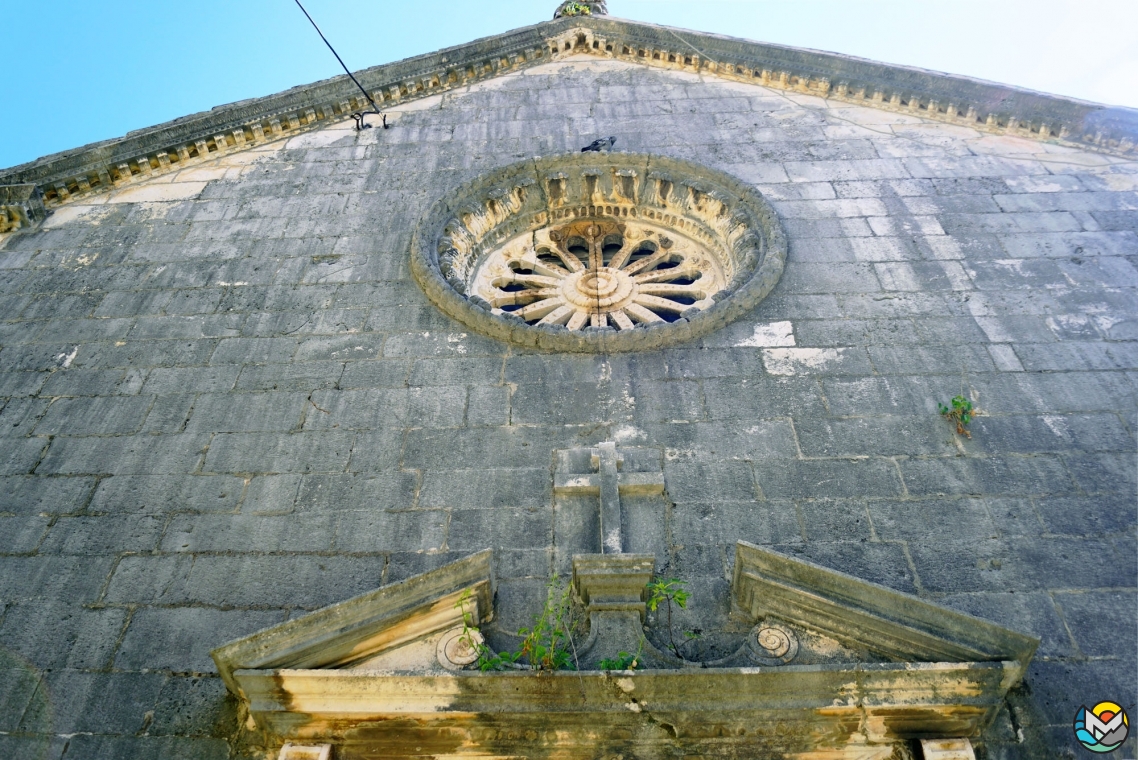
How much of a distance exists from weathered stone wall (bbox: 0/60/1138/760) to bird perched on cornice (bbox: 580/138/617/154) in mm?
436

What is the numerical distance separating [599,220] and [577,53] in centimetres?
271

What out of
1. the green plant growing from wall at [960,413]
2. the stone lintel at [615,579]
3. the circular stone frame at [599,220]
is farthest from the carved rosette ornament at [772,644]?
the circular stone frame at [599,220]

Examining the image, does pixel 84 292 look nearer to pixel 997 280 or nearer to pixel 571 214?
pixel 571 214

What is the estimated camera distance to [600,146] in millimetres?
8164

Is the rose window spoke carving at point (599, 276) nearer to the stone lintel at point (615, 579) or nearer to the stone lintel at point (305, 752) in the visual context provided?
the stone lintel at point (615, 579)

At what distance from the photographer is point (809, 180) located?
7.57 m

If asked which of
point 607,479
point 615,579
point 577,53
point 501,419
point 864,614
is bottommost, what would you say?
point 864,614

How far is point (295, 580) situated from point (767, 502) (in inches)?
106

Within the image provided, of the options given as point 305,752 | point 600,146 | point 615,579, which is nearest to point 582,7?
point 600,146

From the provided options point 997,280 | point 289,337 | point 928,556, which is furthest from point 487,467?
point 997,280

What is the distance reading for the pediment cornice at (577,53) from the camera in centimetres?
Result: 801

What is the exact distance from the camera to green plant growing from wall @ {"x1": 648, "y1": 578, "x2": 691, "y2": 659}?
4.21 m

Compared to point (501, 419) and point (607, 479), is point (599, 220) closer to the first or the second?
point (501, 419)
